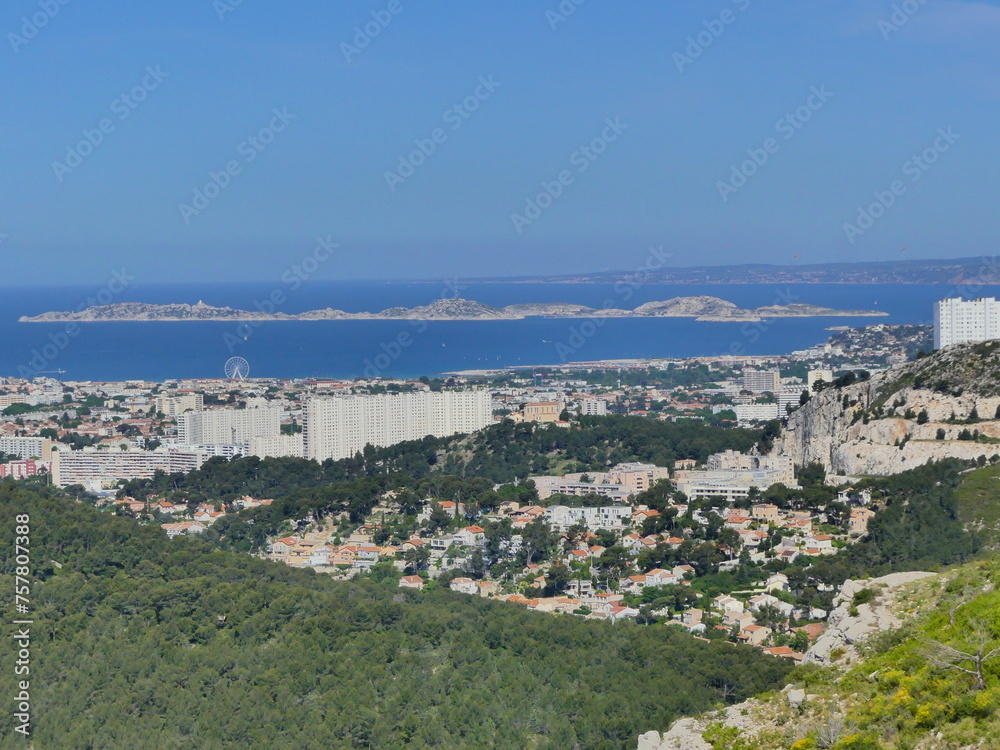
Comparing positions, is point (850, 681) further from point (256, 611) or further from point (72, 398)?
point (72, 398)

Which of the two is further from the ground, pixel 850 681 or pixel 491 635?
pixel 850 681

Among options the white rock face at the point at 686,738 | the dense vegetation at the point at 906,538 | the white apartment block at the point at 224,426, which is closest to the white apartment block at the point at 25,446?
the white apartment block at the point at 224,426

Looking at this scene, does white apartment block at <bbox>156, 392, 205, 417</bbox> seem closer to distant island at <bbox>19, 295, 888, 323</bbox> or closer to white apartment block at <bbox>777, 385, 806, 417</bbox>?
white apartment block at <bbox>777, 385, 806, 417</bbox>

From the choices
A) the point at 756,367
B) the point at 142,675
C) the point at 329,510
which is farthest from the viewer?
the point at 756,367

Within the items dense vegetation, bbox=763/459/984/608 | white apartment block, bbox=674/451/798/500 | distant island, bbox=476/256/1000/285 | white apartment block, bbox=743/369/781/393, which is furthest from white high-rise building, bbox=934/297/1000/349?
distant island, bbox=476/256/1000/285

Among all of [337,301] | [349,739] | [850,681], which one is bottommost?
[349,739]

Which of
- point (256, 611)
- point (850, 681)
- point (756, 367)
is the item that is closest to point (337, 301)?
point (756, 367)
